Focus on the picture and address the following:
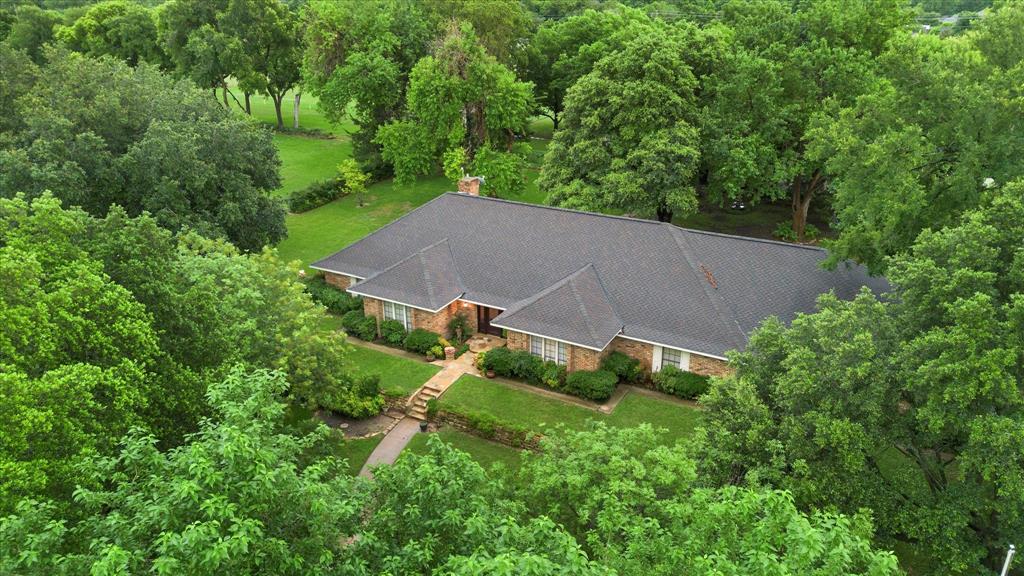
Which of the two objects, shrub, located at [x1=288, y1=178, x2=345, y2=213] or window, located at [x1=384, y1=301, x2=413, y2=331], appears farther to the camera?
shrub, located at [x1=288, y1=178, x2=345, y2=213]

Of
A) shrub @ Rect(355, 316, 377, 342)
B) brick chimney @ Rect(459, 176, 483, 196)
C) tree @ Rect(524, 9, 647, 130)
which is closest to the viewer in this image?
shrub @ Rect(355, 316, 377, 342)

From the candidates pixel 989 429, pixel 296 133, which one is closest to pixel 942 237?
pixel 989 429

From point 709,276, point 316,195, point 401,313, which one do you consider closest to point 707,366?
point 709,276

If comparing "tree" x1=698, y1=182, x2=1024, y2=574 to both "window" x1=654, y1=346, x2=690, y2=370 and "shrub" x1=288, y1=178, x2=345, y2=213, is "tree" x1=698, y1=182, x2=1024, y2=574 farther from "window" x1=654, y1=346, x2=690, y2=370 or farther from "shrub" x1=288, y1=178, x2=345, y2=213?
"shrub" x1=288, y1=178, x2=345, y2=213

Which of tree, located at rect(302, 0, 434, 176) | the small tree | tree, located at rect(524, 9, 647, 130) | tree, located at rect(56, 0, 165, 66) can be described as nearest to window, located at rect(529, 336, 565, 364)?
the small tree

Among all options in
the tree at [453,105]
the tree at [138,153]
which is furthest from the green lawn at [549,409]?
the tree at [453,105]

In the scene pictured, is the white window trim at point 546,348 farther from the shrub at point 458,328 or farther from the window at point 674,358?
the shrub at point 458,328

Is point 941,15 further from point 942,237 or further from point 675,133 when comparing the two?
point 942,237
